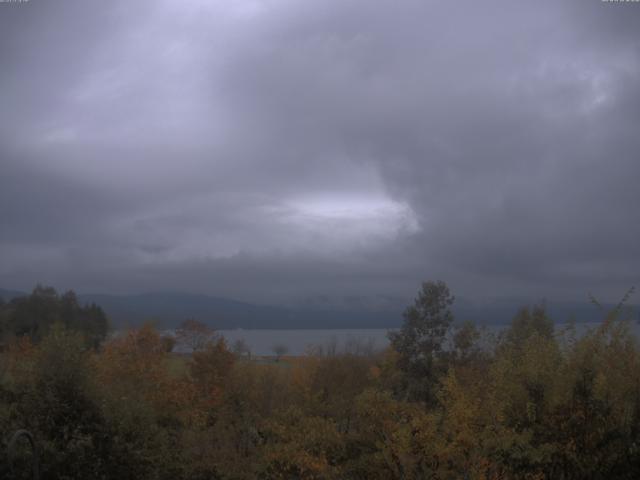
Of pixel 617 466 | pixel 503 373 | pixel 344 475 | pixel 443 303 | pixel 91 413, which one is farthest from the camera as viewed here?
pixel 443 303

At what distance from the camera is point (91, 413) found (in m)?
22.0

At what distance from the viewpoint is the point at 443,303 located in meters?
50.9

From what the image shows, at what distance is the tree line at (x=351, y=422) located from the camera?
15.8 metres

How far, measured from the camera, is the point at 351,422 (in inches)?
1277

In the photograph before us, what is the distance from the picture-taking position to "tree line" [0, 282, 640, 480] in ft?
52.0

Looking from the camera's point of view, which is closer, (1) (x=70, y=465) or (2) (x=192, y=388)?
(1) (x=70, y=465)

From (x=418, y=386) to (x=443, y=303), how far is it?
7.29 m

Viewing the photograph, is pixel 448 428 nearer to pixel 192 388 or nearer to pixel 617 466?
pixel 617 466

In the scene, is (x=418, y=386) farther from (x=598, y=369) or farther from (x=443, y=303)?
(x=598, y=369)

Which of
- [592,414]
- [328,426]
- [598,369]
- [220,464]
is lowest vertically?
[220,464]

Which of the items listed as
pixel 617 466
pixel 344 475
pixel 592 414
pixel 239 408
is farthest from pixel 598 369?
pixel 239 408

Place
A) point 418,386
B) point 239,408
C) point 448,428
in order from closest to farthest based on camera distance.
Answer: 1. point 448,428
2. point 239,408
3. point 418,386

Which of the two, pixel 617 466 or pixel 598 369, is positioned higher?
pixel 598 369

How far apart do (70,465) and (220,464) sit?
7.95 metres
